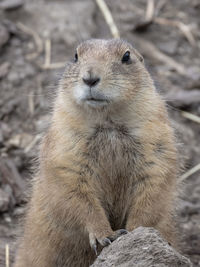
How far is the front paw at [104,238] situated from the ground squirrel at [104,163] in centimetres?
1

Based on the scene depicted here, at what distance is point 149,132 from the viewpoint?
5.68 metres

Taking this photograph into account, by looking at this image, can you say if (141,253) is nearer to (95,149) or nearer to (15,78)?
(95,149)

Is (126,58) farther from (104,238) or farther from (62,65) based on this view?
(62,65)

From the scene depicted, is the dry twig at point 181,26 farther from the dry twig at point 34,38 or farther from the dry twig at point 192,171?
the dry twig at point 192,171

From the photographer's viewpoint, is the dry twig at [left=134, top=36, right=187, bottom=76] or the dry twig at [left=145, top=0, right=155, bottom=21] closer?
the dry twig at [left=134, top=36, right=187, bottom=76]

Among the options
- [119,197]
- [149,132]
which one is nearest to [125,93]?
[149,132]

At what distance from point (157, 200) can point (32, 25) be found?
4.81m

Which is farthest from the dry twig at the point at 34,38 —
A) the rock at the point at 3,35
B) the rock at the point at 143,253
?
the rock at the point at 143,253

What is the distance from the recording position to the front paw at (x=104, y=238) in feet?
17.1

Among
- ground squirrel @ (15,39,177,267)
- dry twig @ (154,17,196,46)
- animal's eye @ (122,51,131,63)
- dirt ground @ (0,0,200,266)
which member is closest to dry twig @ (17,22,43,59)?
dirt ground @ (0,0,200,266)

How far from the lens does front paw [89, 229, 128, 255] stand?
521 cm

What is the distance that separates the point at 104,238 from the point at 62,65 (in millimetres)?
4347

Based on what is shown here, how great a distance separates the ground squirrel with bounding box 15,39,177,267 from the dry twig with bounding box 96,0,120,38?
373 cm

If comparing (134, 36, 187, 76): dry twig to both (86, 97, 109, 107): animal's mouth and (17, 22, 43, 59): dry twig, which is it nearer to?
(17, 22, 43, 59): dry twig
